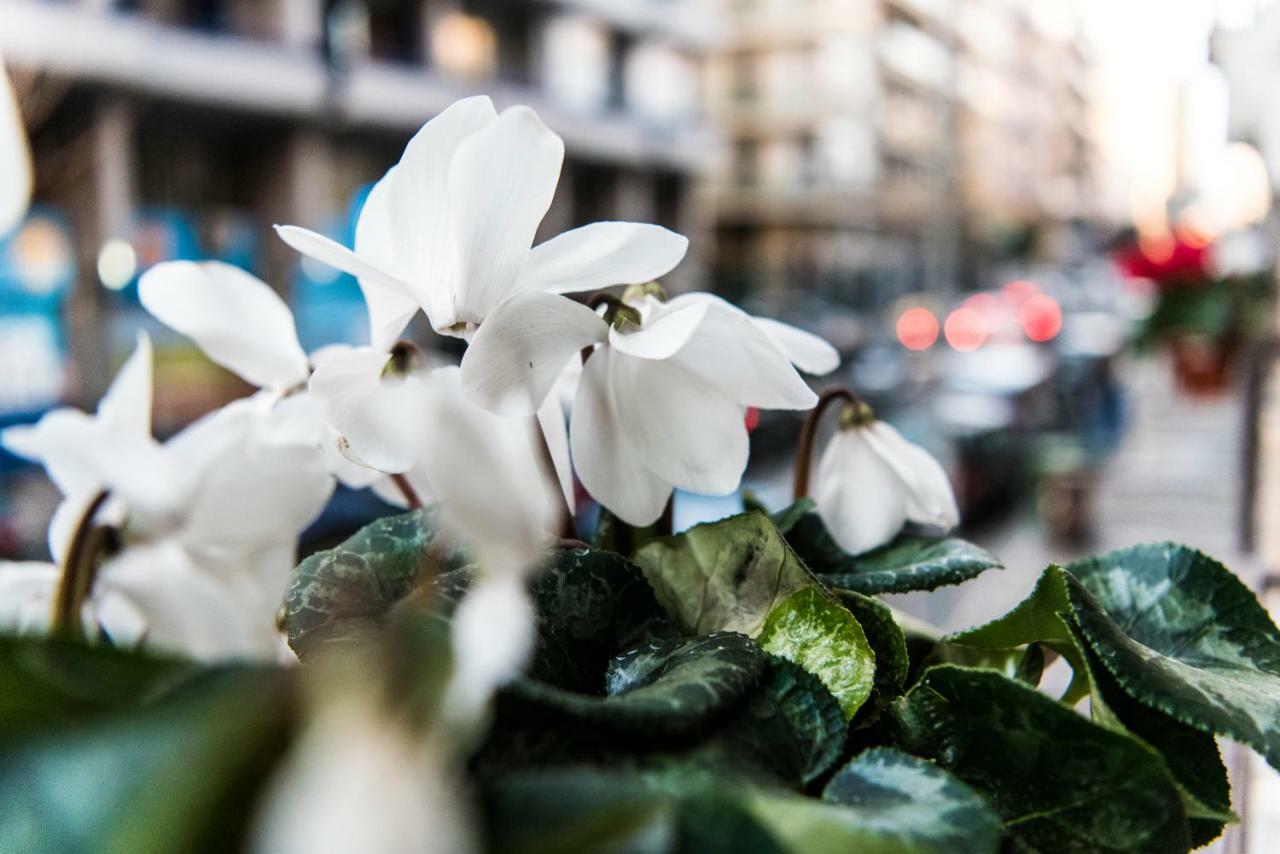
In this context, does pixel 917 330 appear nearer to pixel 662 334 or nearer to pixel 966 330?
pixel 966 330

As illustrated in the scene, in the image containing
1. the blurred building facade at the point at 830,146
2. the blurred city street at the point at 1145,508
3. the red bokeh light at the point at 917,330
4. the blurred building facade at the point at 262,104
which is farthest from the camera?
the blurred building facade at the point at 830,146

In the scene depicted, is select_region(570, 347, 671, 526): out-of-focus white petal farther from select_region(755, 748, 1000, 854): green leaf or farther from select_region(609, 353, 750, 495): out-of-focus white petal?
select_region(755, 748, 1000, 854): green leaf

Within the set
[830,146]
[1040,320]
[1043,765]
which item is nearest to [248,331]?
[1043,765]

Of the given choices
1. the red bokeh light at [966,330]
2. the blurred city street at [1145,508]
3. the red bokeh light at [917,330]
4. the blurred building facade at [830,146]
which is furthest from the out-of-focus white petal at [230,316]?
the blurred building facade at [830,146]

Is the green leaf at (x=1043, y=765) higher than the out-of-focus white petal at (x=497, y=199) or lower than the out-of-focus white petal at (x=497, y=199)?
lower

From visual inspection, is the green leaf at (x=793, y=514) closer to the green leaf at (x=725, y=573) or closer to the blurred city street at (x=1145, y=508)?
the green leaf at (x=725, y=573)

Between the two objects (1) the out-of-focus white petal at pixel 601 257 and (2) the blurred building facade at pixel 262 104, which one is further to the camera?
(2) the blurred building facade at pixel 262 104

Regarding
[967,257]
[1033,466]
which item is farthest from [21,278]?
[967,257]
